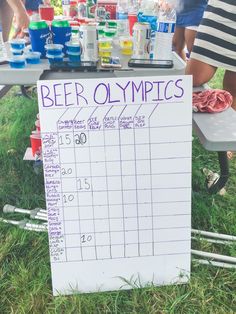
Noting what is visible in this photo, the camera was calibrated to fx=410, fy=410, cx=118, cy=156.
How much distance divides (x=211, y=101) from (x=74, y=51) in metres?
0.70

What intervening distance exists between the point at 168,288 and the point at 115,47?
102cm

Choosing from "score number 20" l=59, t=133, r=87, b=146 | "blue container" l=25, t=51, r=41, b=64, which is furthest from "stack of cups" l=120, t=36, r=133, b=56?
"score number 20" l=59, t=133, r=87, b=146

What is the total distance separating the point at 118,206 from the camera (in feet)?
A: 4.72

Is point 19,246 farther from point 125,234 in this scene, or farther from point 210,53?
point 210,53

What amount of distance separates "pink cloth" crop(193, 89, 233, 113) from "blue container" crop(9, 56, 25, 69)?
78cm

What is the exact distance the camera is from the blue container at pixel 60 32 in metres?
1.57

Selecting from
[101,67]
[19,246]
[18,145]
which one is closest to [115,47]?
[101,67]

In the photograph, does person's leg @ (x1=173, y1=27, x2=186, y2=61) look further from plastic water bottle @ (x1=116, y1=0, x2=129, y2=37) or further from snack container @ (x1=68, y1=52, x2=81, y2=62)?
snack container @ (x1=68, y1=52, x2=81, y2=62)

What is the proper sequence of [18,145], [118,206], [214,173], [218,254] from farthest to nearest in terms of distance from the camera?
[18,145] → [214,173] → [218,254] → [118,206]

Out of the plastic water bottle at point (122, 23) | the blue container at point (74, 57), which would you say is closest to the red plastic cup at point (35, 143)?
the plastic water bottle at point (122, 23)

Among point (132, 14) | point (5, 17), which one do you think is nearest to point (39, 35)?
point (132, 14)

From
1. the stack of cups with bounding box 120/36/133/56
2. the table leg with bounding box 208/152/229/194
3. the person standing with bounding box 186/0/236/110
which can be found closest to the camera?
the stack of cups with bounding box 120/36/133/56

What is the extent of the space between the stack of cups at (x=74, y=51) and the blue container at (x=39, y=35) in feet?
0.39

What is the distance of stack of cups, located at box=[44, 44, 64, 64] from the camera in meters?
1.48
